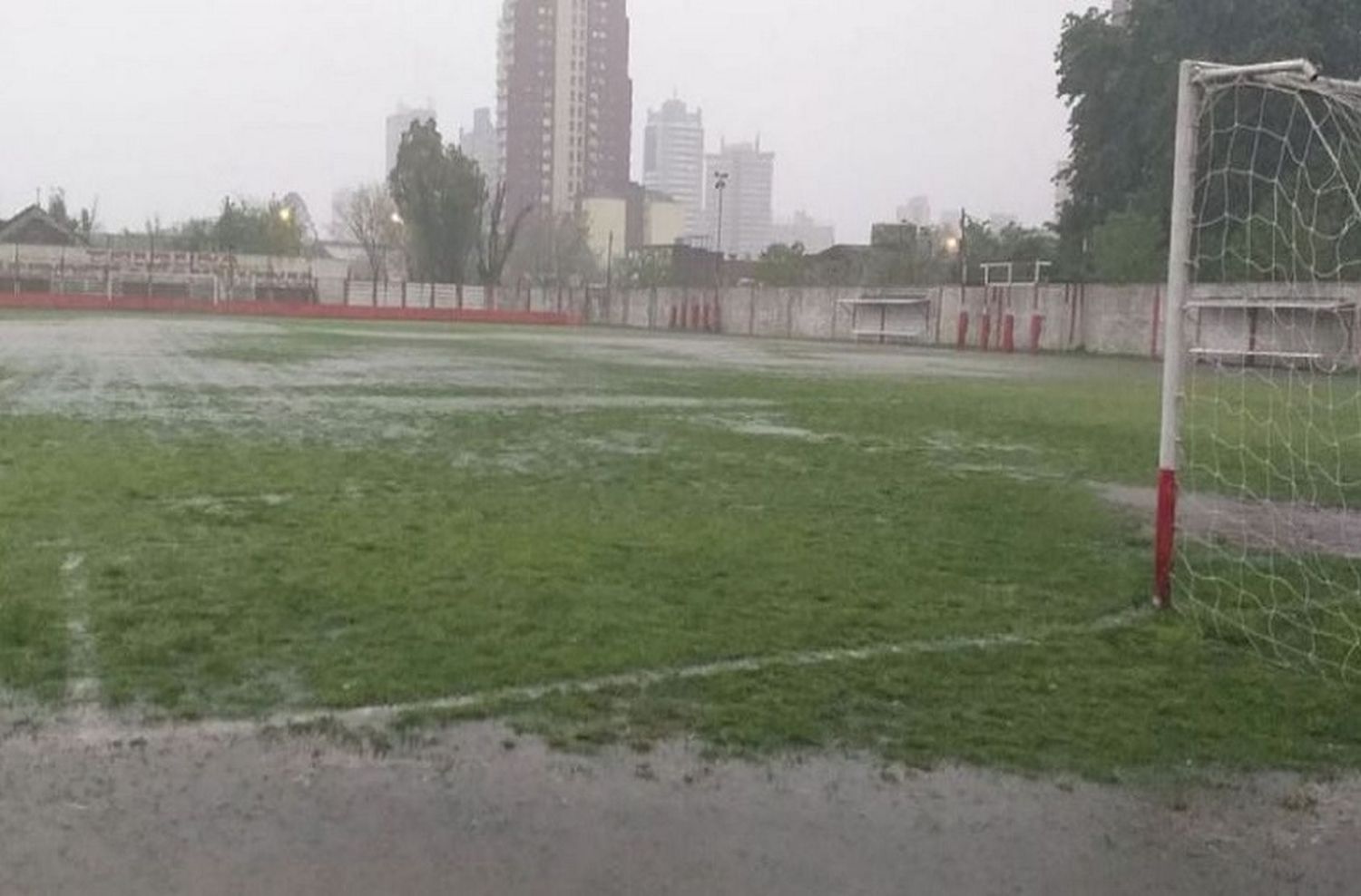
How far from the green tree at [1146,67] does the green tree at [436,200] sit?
42.7m

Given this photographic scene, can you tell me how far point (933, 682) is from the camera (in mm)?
6125

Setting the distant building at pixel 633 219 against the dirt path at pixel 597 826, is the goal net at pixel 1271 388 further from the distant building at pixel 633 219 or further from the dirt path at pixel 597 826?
the distant building at pixel 633 219

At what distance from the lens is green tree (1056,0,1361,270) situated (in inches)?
1882

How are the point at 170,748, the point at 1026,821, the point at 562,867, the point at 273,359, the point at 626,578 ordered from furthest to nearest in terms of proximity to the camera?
the point at 273,359 → the point at 626,578 → the point at 170,748 → the point at 1026,821 → the point at 562,867

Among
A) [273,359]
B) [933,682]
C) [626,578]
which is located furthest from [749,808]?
[273,359]

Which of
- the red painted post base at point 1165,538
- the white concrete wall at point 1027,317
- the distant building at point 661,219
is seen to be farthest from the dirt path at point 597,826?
→ the distant building at point 661,219

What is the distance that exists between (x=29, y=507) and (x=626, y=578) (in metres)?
4.34

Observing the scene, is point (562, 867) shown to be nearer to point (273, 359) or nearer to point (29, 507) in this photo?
point (29, 507)

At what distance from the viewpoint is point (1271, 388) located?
20547 mm

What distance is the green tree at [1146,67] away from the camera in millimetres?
47812

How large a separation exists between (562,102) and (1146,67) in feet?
376

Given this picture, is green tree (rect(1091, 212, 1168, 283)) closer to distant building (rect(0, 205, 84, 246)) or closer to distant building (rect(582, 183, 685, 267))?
distant building (rect(0, 205, 84, 246))

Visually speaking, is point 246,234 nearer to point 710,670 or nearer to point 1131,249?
point 1131,249

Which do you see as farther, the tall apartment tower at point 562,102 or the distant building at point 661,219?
the distant building at point 661,219
